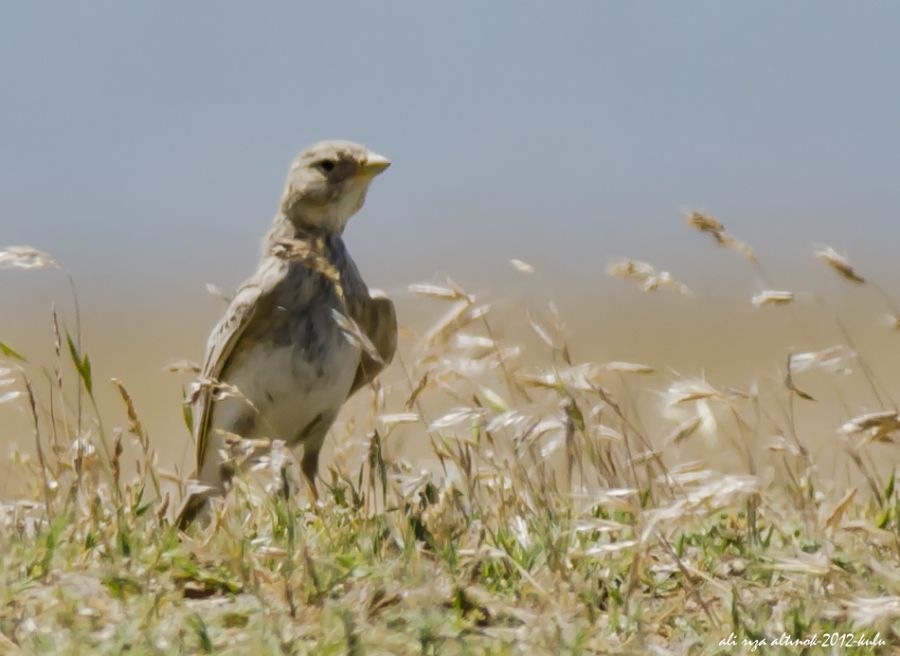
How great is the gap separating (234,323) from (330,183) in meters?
0.77

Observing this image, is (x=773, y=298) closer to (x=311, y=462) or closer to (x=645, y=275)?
(x=645, y=275)

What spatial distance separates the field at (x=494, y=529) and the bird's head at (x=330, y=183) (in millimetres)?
1470

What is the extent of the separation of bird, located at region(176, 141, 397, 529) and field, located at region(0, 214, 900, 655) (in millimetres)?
894

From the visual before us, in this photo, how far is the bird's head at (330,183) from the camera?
6871 mm

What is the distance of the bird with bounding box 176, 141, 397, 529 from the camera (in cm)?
653

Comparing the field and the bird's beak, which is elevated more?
the bird's beak

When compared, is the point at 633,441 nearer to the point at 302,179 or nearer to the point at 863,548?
the point at 863,548

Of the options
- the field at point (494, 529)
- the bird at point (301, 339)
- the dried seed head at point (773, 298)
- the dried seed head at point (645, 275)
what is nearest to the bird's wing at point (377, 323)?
the bird at point (301, 339)

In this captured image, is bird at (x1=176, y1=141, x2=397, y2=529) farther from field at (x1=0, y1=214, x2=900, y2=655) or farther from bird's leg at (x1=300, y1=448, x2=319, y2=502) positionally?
field at (x1=0, y1=214, x2=900, y2=655)

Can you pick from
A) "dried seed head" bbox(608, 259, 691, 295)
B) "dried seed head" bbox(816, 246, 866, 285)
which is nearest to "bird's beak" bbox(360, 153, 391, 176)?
"dried seed head" bbox(608, 259, 691, 295)

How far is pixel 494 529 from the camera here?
190 inches

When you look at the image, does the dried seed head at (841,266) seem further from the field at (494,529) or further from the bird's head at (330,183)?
the bird's head at (330,183)

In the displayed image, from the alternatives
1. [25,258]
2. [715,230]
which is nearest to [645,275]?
[715,230]

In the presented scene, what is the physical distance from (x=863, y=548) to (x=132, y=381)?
830 inches
